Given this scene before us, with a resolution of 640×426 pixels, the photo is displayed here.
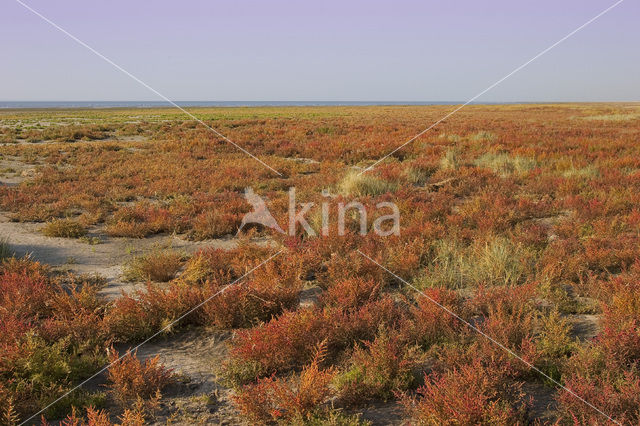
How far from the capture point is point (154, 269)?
5.91 m

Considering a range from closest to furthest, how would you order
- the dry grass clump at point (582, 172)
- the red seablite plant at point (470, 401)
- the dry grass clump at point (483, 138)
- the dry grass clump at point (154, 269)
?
the red seablite plant at point (470, 401)
the dry grass clump at point (154, 269)
the dry grass clump at point (582, 172)
the dry grass clump at point (483, 138)

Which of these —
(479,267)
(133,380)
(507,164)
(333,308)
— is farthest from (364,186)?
(133,380)

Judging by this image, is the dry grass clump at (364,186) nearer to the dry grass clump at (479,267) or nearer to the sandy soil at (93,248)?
the sandy soil at (93,248)

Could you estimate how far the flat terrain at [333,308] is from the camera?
3246 mm

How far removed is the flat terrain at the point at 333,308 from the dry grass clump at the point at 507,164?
2.00 meters

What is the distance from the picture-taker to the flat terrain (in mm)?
3246

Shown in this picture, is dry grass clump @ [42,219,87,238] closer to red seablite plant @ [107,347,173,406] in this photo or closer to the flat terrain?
the flat terrain

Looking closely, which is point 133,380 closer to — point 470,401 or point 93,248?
point 470,401

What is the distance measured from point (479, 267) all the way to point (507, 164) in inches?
359

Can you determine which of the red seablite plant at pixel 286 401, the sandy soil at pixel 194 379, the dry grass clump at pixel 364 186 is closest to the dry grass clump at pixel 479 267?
the red seablite plant at pixel 286 401

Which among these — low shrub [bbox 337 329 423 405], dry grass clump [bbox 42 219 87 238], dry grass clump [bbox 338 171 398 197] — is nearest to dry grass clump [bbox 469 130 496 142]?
dry grass clump [bbox 338 171 398 197]

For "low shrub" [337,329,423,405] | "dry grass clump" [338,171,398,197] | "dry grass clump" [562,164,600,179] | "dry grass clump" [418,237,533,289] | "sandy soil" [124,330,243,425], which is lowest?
"sandy soil" [124,330,243,425]

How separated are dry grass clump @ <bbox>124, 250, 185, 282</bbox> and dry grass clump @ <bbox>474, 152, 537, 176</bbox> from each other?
1007 cm

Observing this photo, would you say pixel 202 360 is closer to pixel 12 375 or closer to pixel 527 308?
pixel 12 375
